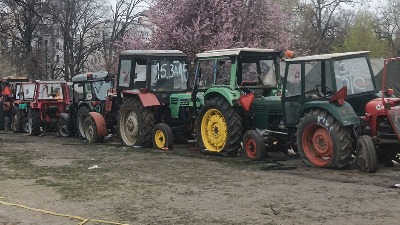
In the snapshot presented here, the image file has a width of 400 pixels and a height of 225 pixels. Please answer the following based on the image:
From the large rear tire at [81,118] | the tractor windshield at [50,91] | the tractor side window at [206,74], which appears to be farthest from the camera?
the tractor windshield at [50,91]

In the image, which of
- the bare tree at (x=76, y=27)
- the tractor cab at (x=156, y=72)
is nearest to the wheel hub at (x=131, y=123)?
the tractor cab at (x=156, y=72)

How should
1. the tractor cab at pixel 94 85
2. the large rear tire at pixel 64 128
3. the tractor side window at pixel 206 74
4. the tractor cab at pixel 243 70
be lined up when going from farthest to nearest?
the large rear tire at pixel 64 128 → the tractor cab at pixel 94 85 → the tractor side window at pixel 206 74 → the tractor cab at pixel 243 70

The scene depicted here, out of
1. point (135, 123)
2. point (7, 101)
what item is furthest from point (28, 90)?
point (135, 123)

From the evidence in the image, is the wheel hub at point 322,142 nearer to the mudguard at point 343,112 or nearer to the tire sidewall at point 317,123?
the tire sidewall at point 317,123

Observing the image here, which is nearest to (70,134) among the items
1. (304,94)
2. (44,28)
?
(304,94)

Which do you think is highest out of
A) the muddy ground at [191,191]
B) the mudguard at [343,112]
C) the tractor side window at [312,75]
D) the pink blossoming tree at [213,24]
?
the pink blossoming tree at [213,24]

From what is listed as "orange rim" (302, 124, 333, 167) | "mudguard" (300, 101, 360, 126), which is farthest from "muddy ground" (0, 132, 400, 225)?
"mudguard" (300, 101, 360, 126)

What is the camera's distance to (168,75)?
14.9 metres

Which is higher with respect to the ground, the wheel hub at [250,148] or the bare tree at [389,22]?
the bare tree at [389,22]

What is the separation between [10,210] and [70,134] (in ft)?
40.4

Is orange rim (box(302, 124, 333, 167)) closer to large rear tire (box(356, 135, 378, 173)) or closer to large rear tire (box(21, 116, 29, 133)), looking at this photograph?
large rear tire (box(356, 135, 378, 173))

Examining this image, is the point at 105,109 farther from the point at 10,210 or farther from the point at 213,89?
the point at 10,210

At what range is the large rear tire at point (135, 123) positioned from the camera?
14328 millimetres

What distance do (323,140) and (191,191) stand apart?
3223 millimetres
